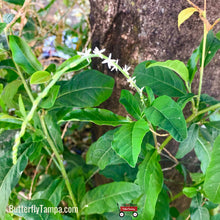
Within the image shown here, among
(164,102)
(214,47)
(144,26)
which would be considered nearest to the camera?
(164,102)

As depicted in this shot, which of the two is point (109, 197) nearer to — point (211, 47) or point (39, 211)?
point (39, 211)

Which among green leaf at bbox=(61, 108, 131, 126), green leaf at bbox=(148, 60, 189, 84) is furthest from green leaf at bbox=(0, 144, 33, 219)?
green leaf at bbox=(148, 60, 189, 84)

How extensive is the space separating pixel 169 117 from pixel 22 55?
1.13 ft

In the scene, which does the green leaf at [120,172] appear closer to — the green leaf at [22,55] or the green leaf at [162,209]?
the green leaf at [162,209]

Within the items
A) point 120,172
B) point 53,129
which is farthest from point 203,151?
point 53,129

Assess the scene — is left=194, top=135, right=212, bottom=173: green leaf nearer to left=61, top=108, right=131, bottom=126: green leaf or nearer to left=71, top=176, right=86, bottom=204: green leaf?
left=61, top=108, right=131, bottom=126: green leaf

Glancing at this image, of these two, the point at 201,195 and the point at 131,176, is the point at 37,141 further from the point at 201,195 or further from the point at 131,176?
the point at 201,195

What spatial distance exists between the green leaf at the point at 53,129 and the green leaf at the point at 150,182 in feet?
0.79

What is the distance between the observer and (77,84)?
69 cm

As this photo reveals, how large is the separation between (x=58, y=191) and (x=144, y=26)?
0.52 metres

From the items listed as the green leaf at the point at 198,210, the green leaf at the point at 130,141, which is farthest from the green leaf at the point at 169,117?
the green leaf at the point at 198,210

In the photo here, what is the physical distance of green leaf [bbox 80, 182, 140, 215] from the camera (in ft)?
2.15

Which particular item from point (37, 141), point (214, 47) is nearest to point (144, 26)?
point (214, 47)

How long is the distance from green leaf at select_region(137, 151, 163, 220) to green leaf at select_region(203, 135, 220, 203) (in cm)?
12
